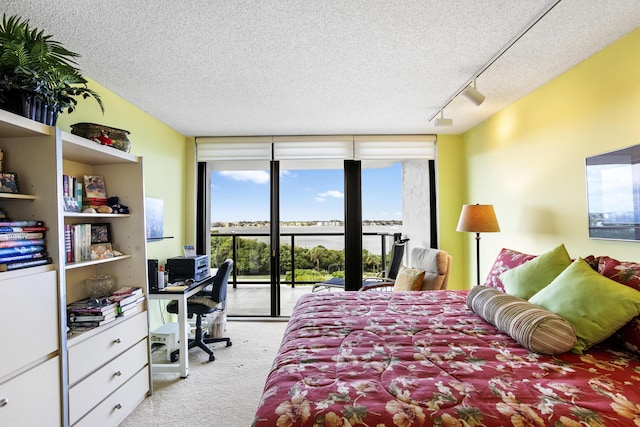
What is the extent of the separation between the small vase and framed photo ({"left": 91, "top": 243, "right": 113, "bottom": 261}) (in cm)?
23

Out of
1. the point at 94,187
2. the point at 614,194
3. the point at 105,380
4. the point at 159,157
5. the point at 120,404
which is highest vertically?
the point at 159,157

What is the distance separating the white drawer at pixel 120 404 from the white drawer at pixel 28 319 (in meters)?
0.56

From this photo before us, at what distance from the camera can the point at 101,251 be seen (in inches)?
88.5

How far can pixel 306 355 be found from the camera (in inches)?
56.2

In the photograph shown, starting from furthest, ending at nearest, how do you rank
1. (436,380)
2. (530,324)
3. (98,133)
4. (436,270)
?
(436,270)
(98,133)
(530,324)
(436,380)

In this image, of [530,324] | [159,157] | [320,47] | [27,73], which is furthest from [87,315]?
[530,324]

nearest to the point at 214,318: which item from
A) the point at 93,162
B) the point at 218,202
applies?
the point at 218,202

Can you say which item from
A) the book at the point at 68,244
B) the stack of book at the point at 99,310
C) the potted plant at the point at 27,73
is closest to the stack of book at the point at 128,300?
the stack of book at the point at 99,310

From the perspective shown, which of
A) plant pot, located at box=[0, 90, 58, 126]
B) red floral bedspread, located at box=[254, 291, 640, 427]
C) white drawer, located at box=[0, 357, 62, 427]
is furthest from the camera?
plant pot, located at box=[0, 90, 58, 126]

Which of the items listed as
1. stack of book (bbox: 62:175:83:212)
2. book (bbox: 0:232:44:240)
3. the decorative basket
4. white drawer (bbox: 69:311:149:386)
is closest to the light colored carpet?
white drawer (bbox: 69:311:149:386)

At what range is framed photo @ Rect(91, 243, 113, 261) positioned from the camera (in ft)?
7.13

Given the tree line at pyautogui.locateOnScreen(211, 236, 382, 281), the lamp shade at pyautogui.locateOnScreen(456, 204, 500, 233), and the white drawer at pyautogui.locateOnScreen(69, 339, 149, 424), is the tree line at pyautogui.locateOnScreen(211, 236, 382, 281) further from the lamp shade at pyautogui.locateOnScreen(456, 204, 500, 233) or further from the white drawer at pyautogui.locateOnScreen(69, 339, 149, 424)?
the white drawer at pyautogui.locateOnScreen(69, 339, 149, 424)

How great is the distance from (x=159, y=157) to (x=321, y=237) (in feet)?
8.09

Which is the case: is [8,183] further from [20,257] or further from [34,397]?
[34,397]
